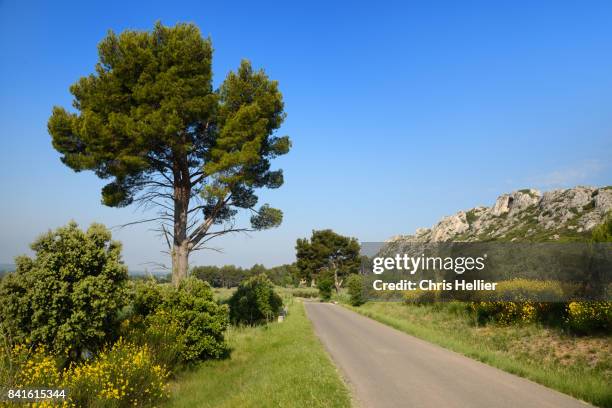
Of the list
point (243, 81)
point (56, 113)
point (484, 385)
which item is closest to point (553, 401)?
point (484, 385)

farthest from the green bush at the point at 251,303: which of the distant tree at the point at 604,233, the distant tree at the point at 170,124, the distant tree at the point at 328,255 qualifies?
the distant tree at the point at 328,255

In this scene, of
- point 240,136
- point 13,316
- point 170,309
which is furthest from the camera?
point 240,136

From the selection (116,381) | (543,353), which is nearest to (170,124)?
(116,381)

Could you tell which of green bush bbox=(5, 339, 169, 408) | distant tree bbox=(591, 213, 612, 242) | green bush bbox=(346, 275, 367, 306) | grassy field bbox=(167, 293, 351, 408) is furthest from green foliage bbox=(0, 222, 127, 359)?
green bush bbox=(346, 275, 367, 306)

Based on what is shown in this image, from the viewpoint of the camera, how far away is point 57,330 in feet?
28.2

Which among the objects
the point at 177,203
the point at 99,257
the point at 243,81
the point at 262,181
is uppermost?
the point at 243,81

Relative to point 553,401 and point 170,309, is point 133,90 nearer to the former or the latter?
point 170,309

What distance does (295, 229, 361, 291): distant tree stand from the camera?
A: 7488cm

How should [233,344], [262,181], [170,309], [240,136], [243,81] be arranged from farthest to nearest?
[262,181] < [243,81] < [240,136] < [233,344] < [170,309]

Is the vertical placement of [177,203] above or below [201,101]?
below

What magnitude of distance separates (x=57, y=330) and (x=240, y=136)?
1065 centimetres

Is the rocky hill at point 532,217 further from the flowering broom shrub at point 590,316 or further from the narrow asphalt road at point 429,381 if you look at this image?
the narrow asphalt road at point 429,381

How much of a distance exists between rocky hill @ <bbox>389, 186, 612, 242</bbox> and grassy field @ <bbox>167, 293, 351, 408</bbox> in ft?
173

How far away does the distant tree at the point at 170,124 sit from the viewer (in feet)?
52.7
